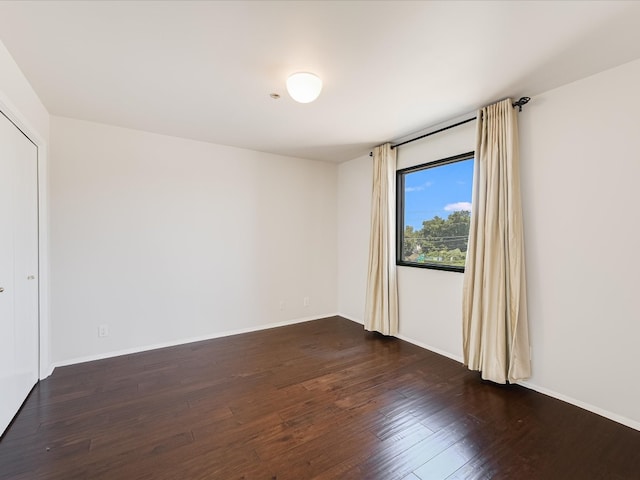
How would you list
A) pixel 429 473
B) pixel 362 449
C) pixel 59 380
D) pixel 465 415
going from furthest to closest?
pixel 59 380 → pixel 465 415 → pixel 362 449 → pixel 429 473

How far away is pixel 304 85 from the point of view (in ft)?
6.88

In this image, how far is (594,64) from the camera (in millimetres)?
2027

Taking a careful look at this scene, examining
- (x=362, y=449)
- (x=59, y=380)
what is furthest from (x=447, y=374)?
(x=59, y=380)

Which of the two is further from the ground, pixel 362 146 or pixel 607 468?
pixel 362 146

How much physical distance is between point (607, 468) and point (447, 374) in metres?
1.22

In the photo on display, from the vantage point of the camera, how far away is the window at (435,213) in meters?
3.14

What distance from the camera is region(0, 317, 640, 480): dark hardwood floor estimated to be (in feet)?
5.42

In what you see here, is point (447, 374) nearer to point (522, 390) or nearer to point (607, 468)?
point (522, 390)

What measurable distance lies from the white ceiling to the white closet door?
649 mm

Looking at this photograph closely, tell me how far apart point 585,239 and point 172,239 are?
4.13 meters

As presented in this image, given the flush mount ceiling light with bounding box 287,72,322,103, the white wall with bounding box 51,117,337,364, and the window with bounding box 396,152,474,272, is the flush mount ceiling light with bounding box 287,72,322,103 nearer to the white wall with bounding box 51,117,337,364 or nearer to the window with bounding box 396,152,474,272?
the window with bounding box 396,152,474,272

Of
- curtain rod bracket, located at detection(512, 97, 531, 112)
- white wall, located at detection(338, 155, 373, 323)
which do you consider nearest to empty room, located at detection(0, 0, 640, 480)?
curtain rod bracket, located at detection(512, 97, 531, 112)

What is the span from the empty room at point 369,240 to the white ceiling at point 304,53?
0.06 ft

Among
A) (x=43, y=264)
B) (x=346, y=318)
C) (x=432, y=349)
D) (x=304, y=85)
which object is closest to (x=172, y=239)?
(x=43, y=264)
